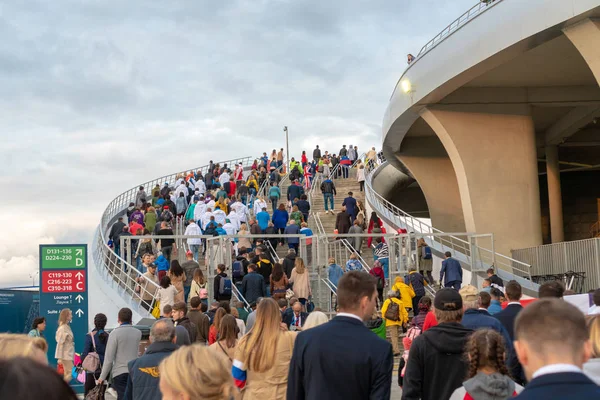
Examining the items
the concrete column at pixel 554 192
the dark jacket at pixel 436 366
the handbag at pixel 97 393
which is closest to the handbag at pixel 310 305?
the handbag at pixel 97 393

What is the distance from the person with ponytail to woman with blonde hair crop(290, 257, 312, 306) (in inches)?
474

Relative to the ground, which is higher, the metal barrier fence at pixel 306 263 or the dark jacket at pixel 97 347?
the metal barrier fence at pixel 306 263

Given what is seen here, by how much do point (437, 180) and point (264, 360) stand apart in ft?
106

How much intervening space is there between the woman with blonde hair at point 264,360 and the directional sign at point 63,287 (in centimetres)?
756

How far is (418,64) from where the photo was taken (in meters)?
25.6

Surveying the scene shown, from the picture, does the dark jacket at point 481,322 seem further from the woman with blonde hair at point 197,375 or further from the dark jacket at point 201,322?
the dark jacket at point 201,322

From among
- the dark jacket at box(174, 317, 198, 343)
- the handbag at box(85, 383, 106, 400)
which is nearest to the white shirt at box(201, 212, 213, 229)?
the dark jacket at box(174, 317, 198, 343)

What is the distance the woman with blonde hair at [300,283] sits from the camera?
16.9 metres

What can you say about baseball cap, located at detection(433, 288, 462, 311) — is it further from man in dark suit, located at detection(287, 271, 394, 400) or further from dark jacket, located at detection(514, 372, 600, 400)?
dark jacket, located at detection(514, 372, 600, 400)

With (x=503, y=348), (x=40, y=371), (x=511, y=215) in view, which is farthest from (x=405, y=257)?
(x=40, y=371)

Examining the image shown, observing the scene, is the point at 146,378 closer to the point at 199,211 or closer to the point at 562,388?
the point at 562,388

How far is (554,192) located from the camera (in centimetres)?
3634

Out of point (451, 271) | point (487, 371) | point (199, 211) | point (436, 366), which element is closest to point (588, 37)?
point (451, 271)

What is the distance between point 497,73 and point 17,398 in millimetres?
23525
